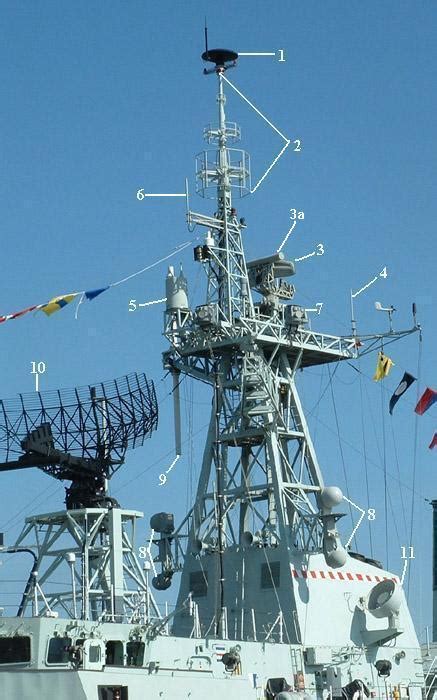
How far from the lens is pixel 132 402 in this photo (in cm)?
6191

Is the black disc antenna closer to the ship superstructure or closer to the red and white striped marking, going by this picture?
the ship superstructure

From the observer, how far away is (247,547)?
184 ft

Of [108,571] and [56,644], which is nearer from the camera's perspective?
[56,644]

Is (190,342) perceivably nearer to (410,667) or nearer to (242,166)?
(242,166)

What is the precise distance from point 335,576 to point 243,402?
7.55 m

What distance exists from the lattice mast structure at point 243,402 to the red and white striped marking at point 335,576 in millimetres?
467

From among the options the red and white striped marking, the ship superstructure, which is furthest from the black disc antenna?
the red and white striped marking

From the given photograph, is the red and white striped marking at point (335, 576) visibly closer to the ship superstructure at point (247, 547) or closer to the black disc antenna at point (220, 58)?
the ship superstructure at point (247, 547)

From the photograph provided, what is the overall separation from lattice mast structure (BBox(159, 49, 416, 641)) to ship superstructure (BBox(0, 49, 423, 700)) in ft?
0.20

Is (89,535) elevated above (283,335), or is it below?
below

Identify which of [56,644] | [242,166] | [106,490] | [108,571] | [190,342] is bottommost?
[56,644]

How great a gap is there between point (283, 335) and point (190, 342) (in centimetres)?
365

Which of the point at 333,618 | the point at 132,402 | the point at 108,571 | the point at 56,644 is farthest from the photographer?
the point at 132,402

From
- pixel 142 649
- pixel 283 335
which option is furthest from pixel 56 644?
pixel 283 335
